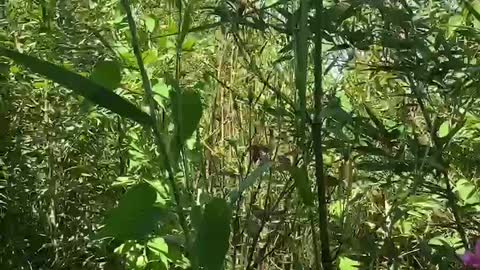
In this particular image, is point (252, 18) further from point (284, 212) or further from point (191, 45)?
point (191, 45)

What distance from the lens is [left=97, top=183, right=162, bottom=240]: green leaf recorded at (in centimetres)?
74

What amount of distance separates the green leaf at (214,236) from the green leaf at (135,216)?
9 centimetres

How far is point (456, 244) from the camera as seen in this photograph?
4.00 ft

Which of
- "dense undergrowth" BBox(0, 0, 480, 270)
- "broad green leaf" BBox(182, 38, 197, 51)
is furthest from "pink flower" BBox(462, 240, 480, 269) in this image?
"broad green leaf" BBox(182, 38, 197, 51)

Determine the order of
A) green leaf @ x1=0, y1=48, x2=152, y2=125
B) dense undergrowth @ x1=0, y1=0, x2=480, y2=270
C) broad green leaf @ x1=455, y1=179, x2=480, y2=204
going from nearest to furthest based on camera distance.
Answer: green leaf @ x1=0, y1=48, x2=152, y2=125
dense undergrowth @ x1=0, y1=0, x2=480, y2=270
broad green leaf @ x1=455, y1=179, x2=480, y2=204

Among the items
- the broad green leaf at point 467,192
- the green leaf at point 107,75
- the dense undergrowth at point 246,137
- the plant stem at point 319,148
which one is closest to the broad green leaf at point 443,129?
the dense undergrowth at point 246,137

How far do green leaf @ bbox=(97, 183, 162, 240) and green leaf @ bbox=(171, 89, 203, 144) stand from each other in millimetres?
67

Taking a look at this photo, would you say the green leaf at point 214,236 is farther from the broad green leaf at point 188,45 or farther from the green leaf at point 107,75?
the broad green leaf at point 188,45

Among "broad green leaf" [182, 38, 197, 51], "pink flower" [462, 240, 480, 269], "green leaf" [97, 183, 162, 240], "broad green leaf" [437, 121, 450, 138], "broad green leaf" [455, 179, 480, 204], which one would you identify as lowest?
"pink flower" [462, 240, 480, 269]

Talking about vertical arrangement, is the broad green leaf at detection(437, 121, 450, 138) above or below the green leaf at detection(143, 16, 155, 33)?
below

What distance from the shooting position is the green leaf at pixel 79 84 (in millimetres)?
648

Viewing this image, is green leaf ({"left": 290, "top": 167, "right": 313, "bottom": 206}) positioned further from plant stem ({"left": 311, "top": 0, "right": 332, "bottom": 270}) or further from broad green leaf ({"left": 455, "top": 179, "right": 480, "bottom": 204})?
broad green leaf ({"left": 455, "top": 179, "right": 480, "bottom": 204})

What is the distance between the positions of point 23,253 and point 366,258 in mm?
1058

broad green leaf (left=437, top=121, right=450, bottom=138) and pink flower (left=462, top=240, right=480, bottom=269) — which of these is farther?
broad green leaf (left=437, top=121, right=450, bottom=138)
